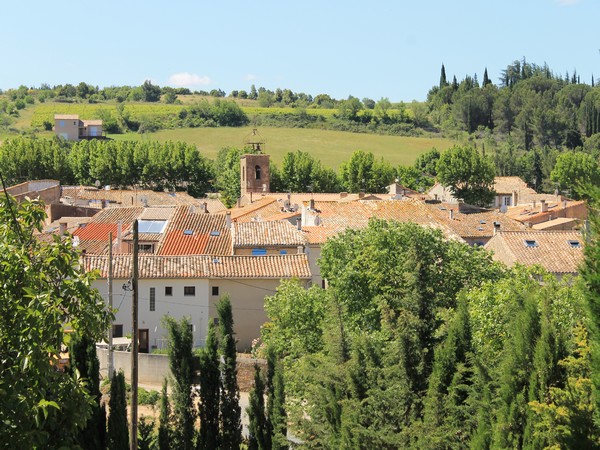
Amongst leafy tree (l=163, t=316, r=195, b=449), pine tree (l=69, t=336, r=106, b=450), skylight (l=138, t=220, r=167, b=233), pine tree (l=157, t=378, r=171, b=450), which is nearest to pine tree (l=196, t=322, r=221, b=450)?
leafy tree (l=163, t=316, r=195, b=449)

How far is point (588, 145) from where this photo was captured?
151 metres

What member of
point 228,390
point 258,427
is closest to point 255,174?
point 228,390

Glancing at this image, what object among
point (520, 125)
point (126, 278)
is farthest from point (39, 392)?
point (520, 125)

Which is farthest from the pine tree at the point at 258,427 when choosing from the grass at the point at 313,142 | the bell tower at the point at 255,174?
the grass at the point at 313,142

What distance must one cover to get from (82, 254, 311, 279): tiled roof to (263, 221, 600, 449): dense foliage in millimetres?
6726

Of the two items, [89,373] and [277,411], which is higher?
[89,373]

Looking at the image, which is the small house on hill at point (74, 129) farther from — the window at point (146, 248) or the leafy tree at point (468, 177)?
the window at point (146, 248)

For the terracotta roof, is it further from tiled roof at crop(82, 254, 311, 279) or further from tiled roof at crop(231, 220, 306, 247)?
tiled roof at crop(82, 254, 311, 279)

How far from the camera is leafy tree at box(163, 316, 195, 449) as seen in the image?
86.8ft

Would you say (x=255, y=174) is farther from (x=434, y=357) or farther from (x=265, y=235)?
(x=434, y=357)

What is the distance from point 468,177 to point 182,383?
7849 cm

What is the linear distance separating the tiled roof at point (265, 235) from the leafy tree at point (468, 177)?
182 feet

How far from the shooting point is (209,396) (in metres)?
27.1

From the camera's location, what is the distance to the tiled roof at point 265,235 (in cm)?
4672
